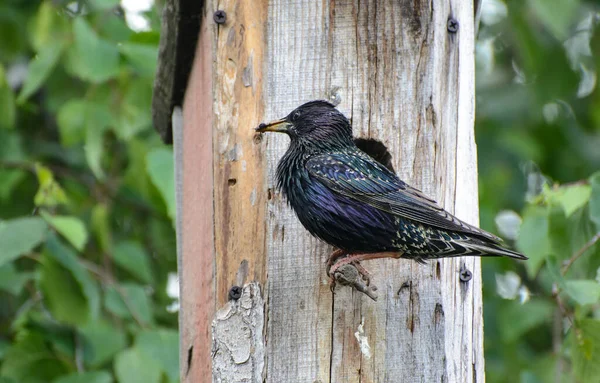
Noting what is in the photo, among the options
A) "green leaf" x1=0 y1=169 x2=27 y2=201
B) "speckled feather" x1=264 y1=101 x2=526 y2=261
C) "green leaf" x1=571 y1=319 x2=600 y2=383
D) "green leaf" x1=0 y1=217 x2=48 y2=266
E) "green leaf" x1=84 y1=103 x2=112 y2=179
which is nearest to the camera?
"speckled feather" x1=264 y1=101 x2=526 y2=261

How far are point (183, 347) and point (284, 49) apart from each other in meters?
1.26

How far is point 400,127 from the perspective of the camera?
11.4 feet

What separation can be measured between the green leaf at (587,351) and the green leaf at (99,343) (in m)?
2.07

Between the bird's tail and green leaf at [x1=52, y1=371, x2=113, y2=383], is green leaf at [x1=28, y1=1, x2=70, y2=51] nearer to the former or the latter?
green leaf at [x1=52, y1=371, x2=113, y2=383]

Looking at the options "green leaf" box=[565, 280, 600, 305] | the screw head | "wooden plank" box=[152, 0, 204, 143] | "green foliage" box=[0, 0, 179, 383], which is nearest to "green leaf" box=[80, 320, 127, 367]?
"green foliage" box=[0, 0, 179, 383]

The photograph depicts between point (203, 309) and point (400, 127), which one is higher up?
point (400, 127)

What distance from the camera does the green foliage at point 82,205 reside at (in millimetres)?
4379

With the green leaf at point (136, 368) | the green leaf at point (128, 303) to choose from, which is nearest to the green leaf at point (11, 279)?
the green leaf at point (128, 303)

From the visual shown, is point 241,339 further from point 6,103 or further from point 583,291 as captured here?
point 6,103

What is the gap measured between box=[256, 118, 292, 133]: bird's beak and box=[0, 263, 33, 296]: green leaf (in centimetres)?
218

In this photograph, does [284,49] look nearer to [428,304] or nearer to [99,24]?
[428,304]

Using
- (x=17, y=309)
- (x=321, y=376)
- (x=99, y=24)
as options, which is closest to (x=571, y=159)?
(x=99, y=24)

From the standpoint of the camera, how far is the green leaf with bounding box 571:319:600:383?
12.3 ft

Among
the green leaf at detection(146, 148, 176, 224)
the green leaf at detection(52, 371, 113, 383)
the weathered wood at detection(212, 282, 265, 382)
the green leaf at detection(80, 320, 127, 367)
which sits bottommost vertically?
the green leaf at detection(52, 371, 113, 383)
